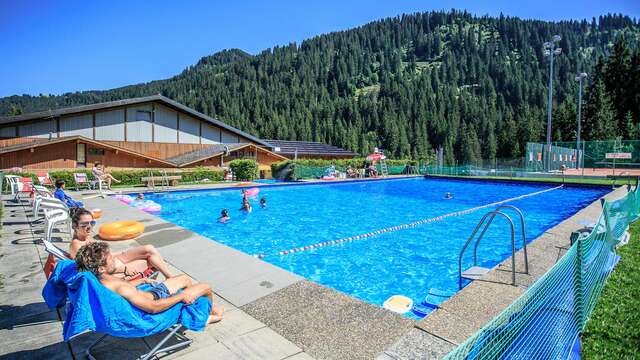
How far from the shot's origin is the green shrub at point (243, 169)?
27.2 meters

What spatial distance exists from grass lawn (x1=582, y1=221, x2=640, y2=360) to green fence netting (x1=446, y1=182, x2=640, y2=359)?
0.11 metres

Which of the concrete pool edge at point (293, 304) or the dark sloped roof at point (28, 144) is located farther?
the dark sloped roof at point (28, 144)

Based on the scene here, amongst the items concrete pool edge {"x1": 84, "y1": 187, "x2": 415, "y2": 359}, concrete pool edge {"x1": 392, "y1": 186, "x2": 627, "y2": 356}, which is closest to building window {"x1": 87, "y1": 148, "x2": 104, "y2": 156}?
concrete pool edge {"x1": 84, "y1": 187, "x2": 415, "y2": 359}

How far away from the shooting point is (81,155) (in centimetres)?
2516

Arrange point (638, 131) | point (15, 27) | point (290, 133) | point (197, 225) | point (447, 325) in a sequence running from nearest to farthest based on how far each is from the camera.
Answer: point (447, 325) < point (197, 225) < point (15, 27) < point (638, 131) < point (290, 133)

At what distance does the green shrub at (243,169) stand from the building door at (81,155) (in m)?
10.4

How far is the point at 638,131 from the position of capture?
148 feet

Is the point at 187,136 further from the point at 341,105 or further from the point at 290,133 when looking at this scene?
the point at 341,105

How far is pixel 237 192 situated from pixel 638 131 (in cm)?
5314

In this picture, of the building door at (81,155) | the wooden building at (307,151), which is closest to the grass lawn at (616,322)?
the building door at (81,155)

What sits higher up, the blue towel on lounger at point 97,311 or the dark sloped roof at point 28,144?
the dark sloped roof at point 28,144

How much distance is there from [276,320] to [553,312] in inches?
120

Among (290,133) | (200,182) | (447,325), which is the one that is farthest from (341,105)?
(447,325)

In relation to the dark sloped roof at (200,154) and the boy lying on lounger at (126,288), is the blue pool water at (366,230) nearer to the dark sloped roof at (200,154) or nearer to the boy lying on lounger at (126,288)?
the boy lying on lounger at (126,288)
